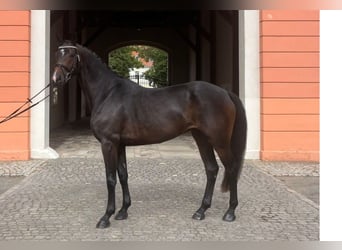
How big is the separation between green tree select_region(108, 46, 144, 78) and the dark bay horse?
36578mm

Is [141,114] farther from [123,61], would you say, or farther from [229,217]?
[123,61]

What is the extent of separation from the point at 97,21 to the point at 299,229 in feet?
58.0

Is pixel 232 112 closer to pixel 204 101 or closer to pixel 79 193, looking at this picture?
pixel 204 101

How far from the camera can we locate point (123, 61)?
45.3 m

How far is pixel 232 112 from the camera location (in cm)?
485

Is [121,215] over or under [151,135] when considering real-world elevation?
under

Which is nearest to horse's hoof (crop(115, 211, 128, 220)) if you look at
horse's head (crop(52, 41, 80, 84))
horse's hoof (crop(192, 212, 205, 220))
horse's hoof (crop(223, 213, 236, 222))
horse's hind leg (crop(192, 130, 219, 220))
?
horse's hoof (crop(192, 212, 205, 220))

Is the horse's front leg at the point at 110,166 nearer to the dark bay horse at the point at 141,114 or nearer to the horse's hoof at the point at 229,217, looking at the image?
the dark bay horse at the point at 141,114

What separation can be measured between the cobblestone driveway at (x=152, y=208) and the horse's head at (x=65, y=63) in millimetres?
1498

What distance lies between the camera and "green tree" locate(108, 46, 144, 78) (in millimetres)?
42225

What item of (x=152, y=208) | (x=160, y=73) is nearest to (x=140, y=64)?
(x=160, y=73)

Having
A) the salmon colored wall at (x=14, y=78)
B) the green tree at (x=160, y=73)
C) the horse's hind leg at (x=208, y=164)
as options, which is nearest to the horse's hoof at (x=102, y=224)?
the horse's hind leg at (x=208, y=164)

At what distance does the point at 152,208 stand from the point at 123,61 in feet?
134

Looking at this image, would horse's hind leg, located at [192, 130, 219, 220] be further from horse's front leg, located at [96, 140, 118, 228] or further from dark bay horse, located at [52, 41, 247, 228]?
horse's front leg, located at [96, 140, 118, 228]
